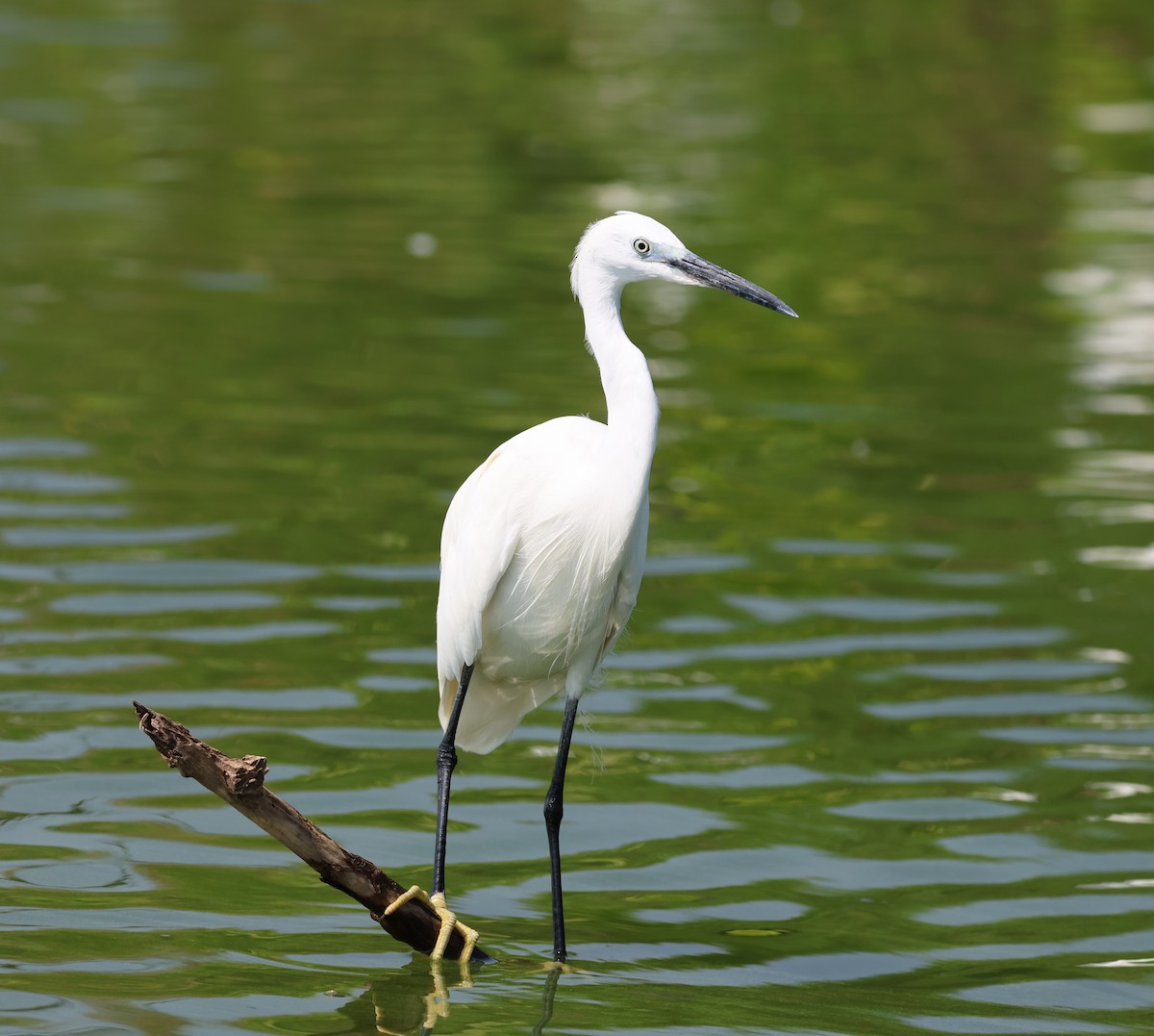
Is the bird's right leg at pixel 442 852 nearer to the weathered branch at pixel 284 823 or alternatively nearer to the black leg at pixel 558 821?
the weathered branch at pixel 284 823

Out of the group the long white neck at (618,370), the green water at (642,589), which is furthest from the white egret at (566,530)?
the green water at (642,589)

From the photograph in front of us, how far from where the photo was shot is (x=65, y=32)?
27.9 metres

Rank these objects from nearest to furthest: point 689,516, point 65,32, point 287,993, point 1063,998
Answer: point 287,993 → point 1063,998 → point 689,516 → point 65,32

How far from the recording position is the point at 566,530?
6.22m

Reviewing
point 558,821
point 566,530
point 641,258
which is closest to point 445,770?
point 558,821

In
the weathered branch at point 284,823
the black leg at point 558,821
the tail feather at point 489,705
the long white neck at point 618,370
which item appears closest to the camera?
the weathered branch at point 284,823

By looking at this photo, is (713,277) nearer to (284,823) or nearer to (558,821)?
(558,821)

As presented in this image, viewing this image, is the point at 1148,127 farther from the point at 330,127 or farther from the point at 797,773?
the point at 797,773

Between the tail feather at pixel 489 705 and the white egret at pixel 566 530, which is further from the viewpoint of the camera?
the tail feather at pixel 489 705

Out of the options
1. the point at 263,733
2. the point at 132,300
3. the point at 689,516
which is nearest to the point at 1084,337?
the point at 689,516

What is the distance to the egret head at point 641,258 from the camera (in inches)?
241

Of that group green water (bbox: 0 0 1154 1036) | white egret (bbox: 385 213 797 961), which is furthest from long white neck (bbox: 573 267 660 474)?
green water (bbox: 0 0 1154 1036)

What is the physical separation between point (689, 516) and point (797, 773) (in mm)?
3192

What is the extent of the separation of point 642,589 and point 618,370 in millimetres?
3963
